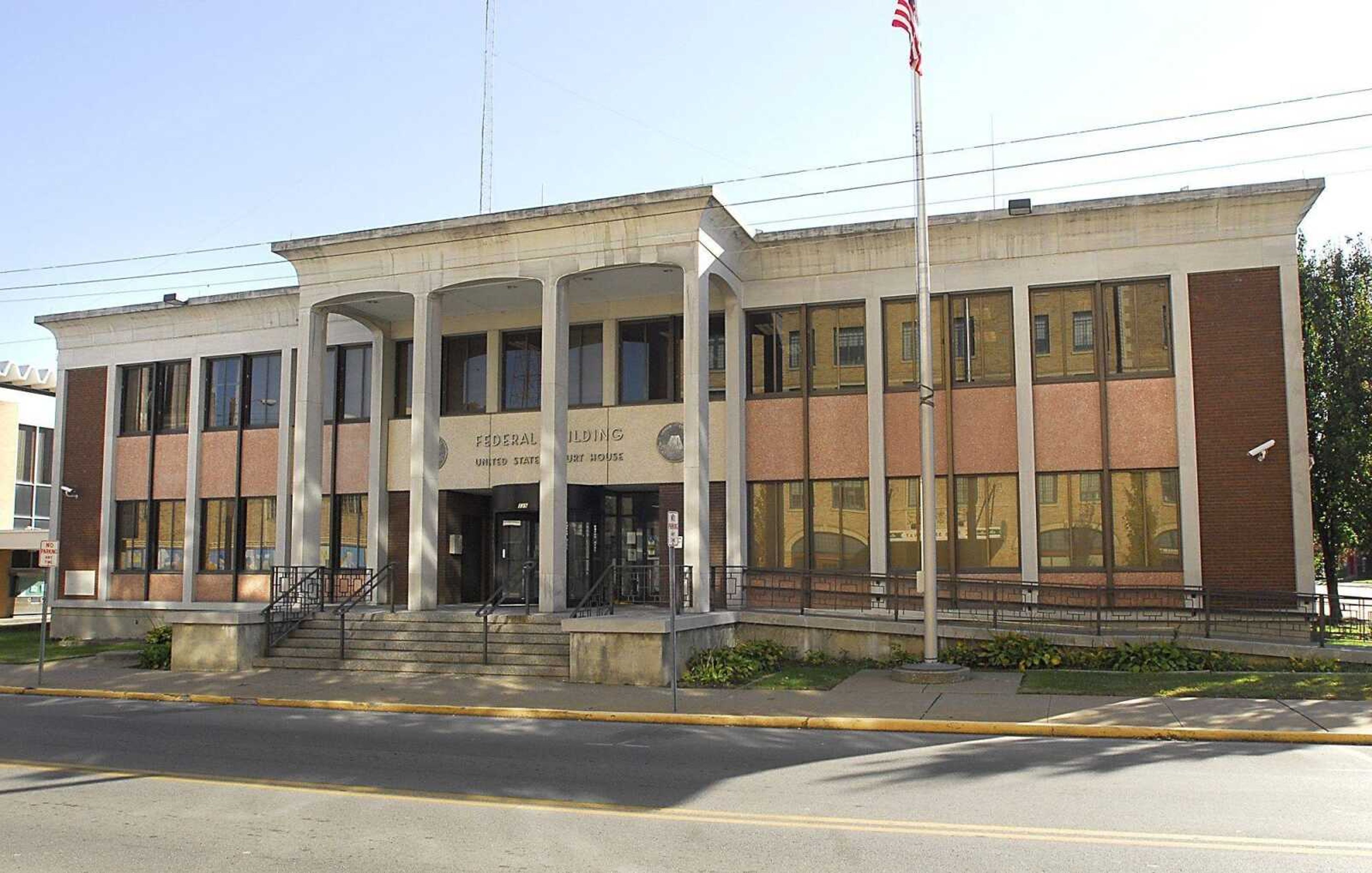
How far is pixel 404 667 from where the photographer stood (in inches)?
814

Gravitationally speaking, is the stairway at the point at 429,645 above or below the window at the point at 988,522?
below

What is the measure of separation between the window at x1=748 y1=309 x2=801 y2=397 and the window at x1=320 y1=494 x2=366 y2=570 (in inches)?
409

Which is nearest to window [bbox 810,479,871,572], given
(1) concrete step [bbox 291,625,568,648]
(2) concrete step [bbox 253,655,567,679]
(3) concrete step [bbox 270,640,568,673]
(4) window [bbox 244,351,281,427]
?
(1) concrete step [bbox 291,625,568,648]

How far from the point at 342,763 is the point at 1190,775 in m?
8.61

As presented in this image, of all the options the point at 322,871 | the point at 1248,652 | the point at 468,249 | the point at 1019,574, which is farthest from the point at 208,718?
the point at 1248,652

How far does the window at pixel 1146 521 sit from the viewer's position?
2167 cm

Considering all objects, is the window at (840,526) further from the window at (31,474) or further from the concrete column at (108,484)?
the window at (31,474)

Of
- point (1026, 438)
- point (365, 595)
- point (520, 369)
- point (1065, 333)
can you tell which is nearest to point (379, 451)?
point (365, 595)

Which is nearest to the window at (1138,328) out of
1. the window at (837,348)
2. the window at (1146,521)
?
the window at (1146,521)

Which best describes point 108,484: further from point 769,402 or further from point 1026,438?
point 1026,438

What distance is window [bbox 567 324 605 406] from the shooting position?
26094 millimetres

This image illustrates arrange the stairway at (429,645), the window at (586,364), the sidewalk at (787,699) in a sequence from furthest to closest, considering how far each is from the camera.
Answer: the window at (586,364)
the stairway at (429,645)
the sidewalk at (787,699)

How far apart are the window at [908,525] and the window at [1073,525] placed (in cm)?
187

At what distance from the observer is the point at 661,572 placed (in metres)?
24.7
